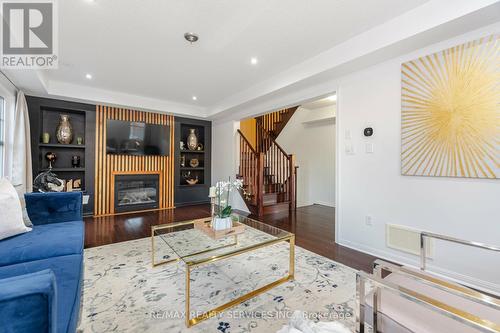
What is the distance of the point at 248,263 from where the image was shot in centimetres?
249

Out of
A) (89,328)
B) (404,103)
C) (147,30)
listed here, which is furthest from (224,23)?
(89,328)

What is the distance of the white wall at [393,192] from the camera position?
2012 mm

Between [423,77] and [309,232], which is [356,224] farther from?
[423,77]

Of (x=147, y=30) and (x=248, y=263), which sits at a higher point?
(x=147, y=30)

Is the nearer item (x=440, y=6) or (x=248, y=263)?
(x=440, y=6)

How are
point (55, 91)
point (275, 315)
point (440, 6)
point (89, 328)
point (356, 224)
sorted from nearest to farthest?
Result: point (89, 328)
point (275, 315)
point (440, 6)
point (356, 224)
point (55, 91)

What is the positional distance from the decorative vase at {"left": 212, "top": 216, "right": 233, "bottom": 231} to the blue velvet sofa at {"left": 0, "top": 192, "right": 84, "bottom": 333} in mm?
1133

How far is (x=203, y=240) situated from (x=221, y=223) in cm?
26

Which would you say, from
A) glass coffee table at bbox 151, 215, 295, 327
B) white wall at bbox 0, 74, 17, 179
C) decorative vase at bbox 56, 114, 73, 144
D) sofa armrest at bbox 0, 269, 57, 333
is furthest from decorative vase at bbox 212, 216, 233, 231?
decorative vase at bbox 56, 114, 73, 144

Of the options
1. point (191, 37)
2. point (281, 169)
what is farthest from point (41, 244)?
point (281, 169)

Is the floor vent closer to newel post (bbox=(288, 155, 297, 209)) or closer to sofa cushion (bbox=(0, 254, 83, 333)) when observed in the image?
newel post (bbox=(288, 155, 297, 209))

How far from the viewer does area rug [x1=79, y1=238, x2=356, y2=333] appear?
61.7 inches

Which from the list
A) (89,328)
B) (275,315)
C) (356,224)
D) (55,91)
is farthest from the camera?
(55,91)

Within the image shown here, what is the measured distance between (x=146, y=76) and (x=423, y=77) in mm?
3927
